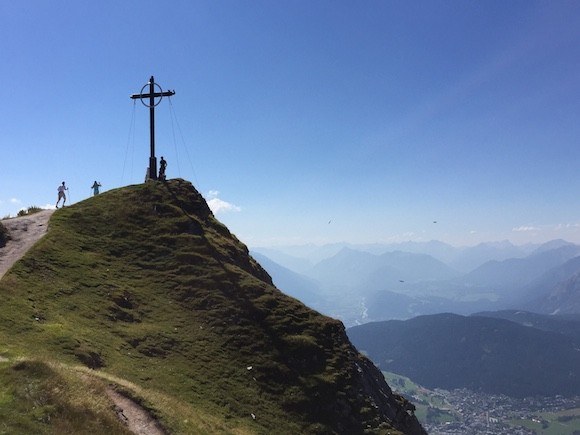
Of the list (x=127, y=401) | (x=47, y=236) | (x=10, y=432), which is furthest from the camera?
(x=47, y=236)

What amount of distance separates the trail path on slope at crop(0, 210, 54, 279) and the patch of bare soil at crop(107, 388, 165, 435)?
681 inches

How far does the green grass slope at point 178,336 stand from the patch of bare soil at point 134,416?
21.5 inches

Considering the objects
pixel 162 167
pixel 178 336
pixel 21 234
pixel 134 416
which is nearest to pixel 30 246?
pixel 21 234

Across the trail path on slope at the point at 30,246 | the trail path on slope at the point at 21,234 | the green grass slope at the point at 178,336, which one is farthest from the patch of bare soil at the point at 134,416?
the trail path on slope at the point at 21,234

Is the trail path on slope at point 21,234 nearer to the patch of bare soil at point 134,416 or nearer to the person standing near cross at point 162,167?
the person standing near cross at point 162,167

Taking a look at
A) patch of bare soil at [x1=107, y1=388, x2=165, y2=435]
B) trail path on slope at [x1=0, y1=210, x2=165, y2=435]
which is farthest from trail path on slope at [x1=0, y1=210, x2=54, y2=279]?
patch of bare soil at [x1=107, y1=388, x2=165, y2=435]

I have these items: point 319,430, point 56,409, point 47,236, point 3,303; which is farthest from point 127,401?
point 47,236

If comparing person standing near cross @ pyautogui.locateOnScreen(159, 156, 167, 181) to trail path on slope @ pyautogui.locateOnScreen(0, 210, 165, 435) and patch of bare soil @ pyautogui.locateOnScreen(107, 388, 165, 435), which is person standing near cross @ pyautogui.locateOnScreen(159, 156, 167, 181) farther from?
patch of bare soil @ pyautogui.locateOnScreen(107, 388, 165, 435)

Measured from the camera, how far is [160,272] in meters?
41.6

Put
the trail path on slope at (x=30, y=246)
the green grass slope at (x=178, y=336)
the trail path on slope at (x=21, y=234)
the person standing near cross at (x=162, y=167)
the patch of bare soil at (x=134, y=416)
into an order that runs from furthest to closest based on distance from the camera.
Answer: the person standing near cross at (x=162, y=167) < the trail path on slope at (x=21, y=234) < the green grass slope at (x=178, y=336) < the trail path on slope at (x=30, y=246) < the patch of bare soil at (x=134, y=416)

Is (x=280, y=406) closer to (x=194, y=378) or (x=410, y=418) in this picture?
(x=194, y=378)

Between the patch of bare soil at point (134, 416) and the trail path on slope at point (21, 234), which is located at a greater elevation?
the trail path on slope at point (21, 234)

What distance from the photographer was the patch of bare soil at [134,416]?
64.2ft

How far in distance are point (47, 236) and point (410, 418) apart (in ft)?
128
